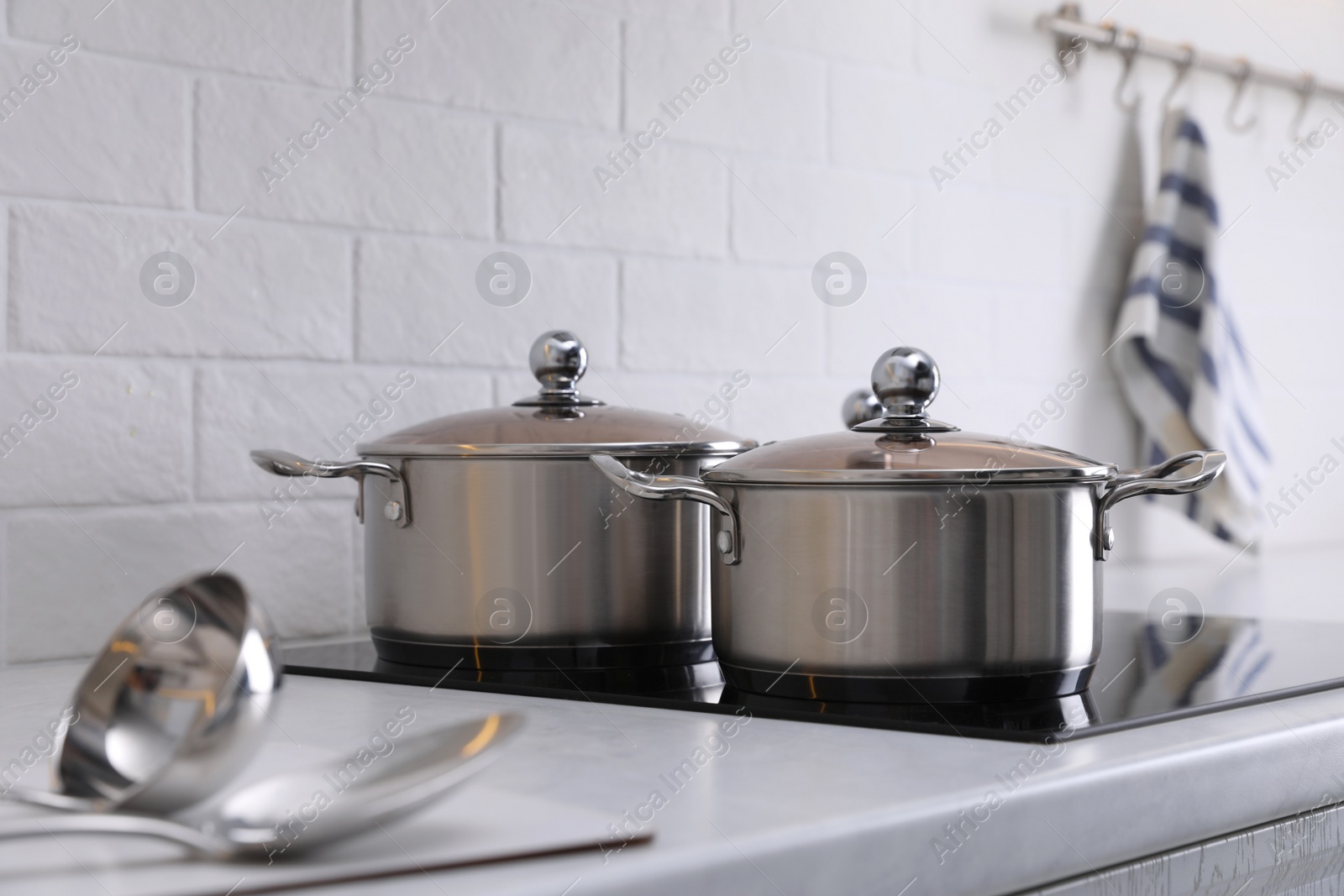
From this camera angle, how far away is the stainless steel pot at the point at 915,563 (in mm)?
660

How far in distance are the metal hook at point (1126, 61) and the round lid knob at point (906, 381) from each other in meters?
1.09

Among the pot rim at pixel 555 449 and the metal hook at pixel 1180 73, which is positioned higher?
the metal hook at pixel 1180 73

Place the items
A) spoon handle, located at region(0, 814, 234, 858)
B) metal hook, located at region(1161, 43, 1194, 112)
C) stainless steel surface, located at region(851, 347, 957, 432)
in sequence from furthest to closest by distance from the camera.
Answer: metal hook, located at region(1161, 43, 1194, 112) < stainless steel surface, located at region(851, 347, 957, 432) < spoon handle, located at region(0, 814, 234, 858)

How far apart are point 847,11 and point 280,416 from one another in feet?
2.55

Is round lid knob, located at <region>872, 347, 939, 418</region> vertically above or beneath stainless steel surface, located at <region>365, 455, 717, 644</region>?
above

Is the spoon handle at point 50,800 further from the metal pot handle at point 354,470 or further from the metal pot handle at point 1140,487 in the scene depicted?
the metal pot handle at point 1140,487

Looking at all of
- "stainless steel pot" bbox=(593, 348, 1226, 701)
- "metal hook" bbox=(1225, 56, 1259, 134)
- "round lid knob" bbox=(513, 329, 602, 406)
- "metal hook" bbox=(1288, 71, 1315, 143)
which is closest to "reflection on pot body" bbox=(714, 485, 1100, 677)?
"stainless steel pot" bbox=(593, 348, 1226, 701)

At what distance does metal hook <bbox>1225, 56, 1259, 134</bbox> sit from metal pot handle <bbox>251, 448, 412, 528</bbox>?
144 cm

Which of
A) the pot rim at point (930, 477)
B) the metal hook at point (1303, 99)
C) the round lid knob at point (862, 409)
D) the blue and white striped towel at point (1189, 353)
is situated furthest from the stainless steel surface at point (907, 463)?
the metal hook at point (1303, 99)

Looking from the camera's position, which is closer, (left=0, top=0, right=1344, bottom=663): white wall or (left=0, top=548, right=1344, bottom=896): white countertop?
(left=0, top=548, right=1344, bottom=896): white countertop

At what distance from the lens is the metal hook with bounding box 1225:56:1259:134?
5.93 feet

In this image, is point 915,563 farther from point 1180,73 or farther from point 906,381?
point 1180,73

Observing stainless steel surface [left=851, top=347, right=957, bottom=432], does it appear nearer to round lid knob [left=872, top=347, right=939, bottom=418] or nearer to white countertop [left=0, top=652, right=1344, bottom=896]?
round lid knob [left=872, top=347, right=939, bottom=418]

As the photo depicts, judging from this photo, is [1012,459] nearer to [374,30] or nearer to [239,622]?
[239,622]
